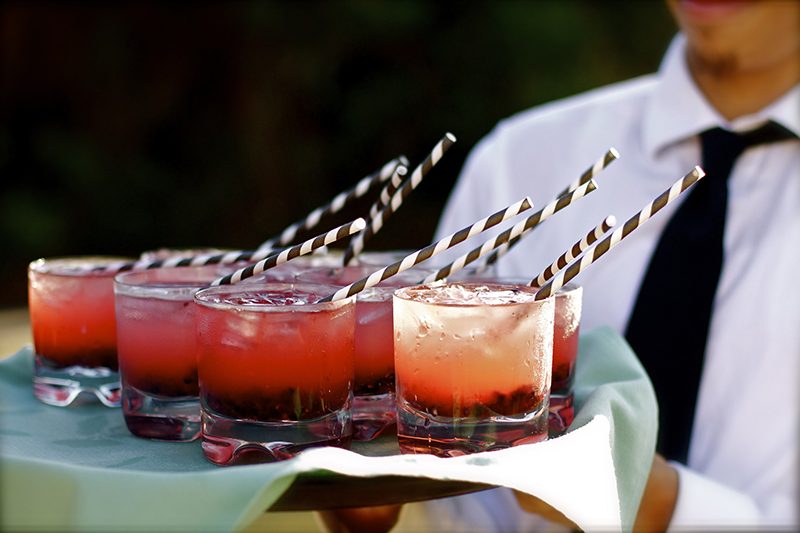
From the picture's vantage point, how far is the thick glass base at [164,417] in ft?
3.48

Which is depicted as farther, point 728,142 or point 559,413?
point 728,142

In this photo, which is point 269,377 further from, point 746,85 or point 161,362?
point 746,85

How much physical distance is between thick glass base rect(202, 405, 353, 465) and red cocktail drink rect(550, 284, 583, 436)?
354mm

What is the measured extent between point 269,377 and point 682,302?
108 cm

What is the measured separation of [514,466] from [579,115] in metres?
1.63

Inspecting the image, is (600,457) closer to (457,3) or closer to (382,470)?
(382,470)

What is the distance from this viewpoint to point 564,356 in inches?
44.6

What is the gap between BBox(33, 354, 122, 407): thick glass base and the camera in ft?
4.02

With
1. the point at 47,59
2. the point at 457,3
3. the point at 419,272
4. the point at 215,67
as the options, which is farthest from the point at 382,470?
the point at 47,59

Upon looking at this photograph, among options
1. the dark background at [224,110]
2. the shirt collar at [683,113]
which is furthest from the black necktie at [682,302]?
the dark background at [224,110]

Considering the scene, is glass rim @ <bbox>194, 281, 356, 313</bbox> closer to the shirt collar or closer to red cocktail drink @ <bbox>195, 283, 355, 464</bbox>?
red cocktail drink @ <bbox>195, 283, 355, 464</bbox>

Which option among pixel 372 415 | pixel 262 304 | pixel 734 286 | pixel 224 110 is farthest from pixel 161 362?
pixel 224 110

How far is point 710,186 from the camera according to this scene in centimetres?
168

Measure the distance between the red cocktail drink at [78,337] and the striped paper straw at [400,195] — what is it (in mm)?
415
